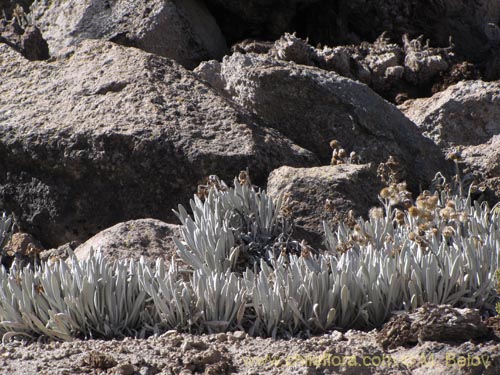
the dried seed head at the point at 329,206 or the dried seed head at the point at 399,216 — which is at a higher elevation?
the dried seed head at the point at 329,206

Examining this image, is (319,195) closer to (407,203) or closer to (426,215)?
(407,203)

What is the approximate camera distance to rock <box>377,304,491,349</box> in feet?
10.6

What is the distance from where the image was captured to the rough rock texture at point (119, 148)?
4918 millimetres

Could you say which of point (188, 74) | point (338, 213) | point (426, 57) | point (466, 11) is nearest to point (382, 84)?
point (426, 57)

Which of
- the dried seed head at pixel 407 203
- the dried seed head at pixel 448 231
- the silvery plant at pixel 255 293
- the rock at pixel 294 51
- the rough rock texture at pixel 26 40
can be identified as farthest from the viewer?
the rock at pixel 294 51

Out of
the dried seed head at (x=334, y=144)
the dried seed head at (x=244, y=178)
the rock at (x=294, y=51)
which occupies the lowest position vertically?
the dried seed head at (x=244, y=178)

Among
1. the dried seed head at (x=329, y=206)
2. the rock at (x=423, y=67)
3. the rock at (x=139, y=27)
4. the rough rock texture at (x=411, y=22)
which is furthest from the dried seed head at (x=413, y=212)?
the rough rock texture at (x=411, y=22)

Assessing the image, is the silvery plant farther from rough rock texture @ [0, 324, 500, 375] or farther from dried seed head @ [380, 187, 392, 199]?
dried seed head @ [380, 187, 392, 199]

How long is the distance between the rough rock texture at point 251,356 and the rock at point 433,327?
0.03 m

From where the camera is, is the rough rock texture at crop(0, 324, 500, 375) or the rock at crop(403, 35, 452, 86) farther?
the rock at crop(403, 35, 452, 86)

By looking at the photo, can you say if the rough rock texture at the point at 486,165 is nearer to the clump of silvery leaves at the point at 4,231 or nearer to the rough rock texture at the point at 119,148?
the rough rock texture at the point at 119,148

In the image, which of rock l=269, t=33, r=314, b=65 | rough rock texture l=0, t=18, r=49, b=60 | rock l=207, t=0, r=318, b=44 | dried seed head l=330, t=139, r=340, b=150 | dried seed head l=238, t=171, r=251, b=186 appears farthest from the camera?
rock l=207, t=0, r=318, b=44

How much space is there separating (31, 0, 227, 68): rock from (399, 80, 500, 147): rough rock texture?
1.87 metres

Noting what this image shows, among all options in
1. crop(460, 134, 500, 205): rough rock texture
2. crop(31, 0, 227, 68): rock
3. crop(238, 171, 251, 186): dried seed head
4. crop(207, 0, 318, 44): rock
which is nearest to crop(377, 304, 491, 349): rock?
crop(238, 171, 251, 186): dried seed head
